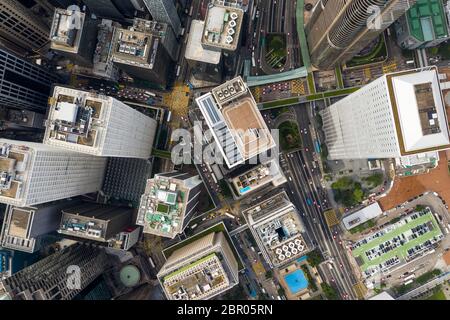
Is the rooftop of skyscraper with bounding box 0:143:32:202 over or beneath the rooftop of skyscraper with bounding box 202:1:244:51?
beneath

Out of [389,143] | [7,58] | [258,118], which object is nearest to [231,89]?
[258,118]

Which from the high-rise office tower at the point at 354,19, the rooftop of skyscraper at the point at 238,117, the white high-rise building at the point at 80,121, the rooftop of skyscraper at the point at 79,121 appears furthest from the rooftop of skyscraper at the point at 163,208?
the high-rise office tower at the point at 354,19

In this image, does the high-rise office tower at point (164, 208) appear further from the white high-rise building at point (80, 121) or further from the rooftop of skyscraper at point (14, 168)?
the rooftop of skyscraper at point (14, 168)

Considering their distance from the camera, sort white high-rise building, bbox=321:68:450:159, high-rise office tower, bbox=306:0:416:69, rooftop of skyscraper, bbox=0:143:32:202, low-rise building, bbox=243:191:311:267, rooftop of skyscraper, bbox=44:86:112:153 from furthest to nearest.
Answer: low-rise building, bbox=243:191:311:267 → rooftop of skyscraper, bbox=0:143:32:202 → rooftop of skyscraper, bbox=44:86:112:153 → high-rise office tower, bbox=306:0:416:69 → white high-rise building, bbox=321:68:450:159

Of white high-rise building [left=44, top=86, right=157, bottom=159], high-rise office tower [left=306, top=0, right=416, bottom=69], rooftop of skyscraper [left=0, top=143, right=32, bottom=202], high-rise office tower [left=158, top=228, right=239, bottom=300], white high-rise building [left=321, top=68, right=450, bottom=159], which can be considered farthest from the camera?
high-rise office tower [left=158, top=228, right=239, bottom=300]

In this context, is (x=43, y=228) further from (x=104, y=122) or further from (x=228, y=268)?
(x=228, y=268)

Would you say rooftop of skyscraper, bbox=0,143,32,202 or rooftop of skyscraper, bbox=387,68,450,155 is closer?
rooftop of skyscraper, bbox=387,68,450,155

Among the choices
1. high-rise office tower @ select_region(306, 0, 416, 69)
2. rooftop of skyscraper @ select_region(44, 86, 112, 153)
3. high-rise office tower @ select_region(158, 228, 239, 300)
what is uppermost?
high-rise office tower @ select_region(306, 0, 416, 69)

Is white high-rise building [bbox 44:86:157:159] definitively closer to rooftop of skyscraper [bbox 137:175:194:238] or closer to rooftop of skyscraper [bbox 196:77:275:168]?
rooftop of skyscraper [bbox 137:175:194:238]

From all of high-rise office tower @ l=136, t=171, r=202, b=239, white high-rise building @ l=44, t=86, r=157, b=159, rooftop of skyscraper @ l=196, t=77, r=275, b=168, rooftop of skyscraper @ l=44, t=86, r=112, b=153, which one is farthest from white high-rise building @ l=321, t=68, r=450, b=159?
rooftop of skyscraper @ l=44, t=86, r=112, b=153

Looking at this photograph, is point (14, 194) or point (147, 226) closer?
point (14, 194)

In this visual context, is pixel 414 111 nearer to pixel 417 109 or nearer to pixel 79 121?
pixel 417 109
